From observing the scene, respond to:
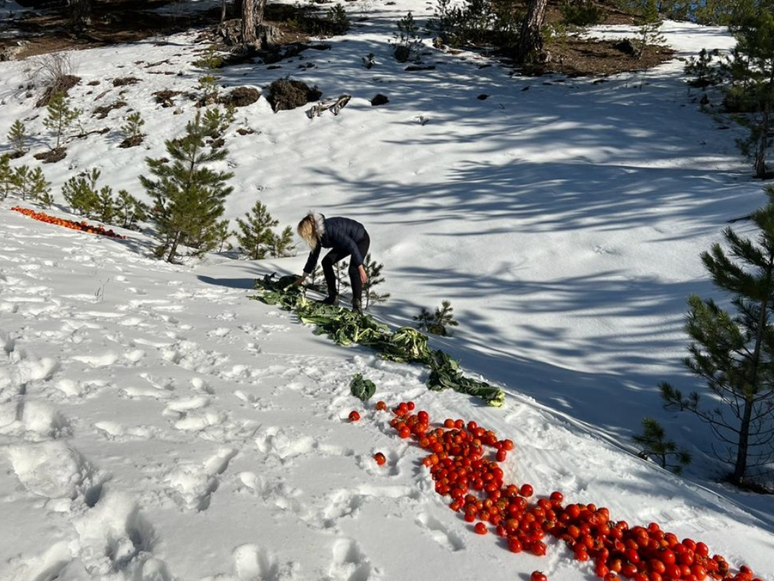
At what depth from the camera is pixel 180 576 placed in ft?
5.80

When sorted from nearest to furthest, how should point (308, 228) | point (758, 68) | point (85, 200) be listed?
point (308, 228), point (758, 68), point (85, 200)

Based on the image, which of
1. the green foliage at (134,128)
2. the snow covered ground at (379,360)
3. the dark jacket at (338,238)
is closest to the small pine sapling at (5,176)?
the snow covered ground at (379,360)

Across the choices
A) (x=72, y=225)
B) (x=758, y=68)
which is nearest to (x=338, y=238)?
(x=72, y=225)

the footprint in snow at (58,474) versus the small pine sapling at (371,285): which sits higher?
the footprint in snow at (58,474)

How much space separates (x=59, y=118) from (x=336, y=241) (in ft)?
49.2

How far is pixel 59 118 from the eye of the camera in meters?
15.1

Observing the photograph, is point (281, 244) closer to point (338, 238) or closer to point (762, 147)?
point (338, 238)

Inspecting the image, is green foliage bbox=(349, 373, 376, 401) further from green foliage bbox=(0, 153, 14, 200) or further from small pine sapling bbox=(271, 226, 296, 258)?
green foliage bbox=(0, 153, 14, 200)

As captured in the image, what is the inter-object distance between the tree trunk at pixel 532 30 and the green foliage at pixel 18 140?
18.2 meters

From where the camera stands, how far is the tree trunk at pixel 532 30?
1680 centimetres

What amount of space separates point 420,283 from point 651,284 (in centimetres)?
382

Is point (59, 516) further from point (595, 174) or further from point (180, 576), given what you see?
point (595, 174)

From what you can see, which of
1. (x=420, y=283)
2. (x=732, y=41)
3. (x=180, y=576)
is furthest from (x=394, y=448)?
(x=732, y=41)

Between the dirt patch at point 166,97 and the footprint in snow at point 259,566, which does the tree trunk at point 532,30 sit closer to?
the dirt patch at point 166,97
